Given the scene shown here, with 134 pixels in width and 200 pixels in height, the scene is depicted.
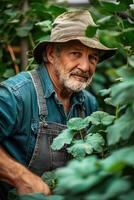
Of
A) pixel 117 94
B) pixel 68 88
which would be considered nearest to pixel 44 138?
pixel 68 88

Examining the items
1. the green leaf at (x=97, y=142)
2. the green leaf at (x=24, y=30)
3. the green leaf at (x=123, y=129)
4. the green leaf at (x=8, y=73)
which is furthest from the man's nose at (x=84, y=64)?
the green leaf at (x=123, y=129)

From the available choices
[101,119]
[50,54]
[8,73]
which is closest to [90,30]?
[101,119]

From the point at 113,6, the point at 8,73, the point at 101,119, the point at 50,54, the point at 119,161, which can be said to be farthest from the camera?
the point at 8,73

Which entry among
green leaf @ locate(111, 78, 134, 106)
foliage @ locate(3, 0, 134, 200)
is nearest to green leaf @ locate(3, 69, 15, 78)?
foliage @ locate(3, 0, 134, 200)

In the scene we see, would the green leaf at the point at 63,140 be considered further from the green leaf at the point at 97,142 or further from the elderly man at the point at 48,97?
the elderly man at the point at 48,97

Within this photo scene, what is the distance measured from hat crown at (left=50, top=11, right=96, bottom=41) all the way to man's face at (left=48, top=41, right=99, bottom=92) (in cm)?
5

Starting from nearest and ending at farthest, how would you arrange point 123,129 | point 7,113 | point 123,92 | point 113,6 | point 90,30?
point 123,92, point 123,129, point 90,30, point 113,6, point 7,113

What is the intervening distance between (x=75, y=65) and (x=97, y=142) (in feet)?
2.13

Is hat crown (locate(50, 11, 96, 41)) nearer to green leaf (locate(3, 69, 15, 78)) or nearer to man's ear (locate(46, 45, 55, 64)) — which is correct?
man's ear (locate(46, 45, 55, 64))

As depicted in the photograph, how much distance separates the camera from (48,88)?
2.77 m

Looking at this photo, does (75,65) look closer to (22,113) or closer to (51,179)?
(22,113)

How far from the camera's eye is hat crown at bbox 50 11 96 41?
2753 mm

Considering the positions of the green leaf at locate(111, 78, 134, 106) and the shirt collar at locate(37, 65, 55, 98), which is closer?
the green leaf at locate(111, 78, 134, 106)

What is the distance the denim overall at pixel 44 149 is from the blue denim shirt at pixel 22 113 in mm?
23
